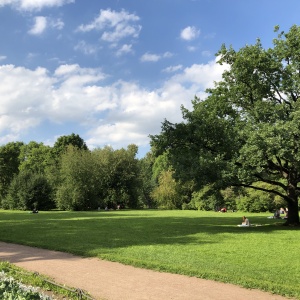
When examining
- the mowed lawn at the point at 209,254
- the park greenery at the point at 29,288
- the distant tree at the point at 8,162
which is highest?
the distant tree at the point at 8,162

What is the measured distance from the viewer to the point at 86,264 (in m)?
10.5

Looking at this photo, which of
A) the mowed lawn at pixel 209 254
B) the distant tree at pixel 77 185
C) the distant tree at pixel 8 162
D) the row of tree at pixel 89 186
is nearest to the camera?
the mowed lawn at pixel 209 254

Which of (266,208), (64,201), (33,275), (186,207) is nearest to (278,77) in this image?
(33,275)

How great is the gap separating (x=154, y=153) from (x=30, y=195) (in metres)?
40.3

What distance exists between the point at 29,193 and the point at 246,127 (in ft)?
155

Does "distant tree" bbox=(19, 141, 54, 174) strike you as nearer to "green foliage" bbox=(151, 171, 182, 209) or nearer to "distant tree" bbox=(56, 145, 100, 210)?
"distant tree" bbox=(56, 145, 100, 210)

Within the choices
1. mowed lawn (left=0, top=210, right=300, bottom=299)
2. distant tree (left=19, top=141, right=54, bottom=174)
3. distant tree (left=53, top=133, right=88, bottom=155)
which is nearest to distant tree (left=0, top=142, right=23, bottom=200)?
distant tree (left=19, top=141, right=54, bottom=174)

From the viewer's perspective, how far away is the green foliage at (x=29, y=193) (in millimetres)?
59625

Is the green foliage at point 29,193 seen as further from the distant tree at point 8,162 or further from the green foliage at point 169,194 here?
the green foliage at point 169,194

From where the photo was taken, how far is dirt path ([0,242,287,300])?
24.1 ft

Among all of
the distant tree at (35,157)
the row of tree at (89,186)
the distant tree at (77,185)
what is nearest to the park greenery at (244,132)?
the row of tree at (89,186)

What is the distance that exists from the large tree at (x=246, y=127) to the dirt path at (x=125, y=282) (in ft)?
37.8

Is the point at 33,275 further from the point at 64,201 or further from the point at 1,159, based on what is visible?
the point at 1,159

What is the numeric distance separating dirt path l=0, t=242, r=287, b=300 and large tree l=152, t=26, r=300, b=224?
1153cm
